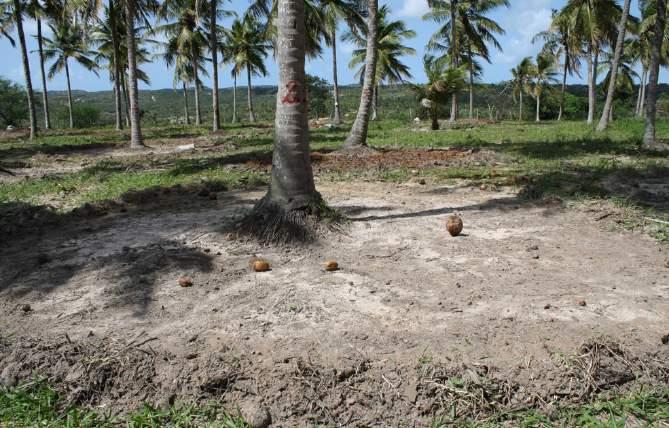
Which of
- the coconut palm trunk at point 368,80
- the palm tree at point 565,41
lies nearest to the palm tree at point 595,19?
the palm tree at point 565,41

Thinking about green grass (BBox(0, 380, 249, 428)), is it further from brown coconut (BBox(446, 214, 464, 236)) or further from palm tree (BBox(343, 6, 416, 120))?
palm tree (BBox(343, 6, 416, 120))

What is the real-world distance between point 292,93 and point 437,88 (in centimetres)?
1743

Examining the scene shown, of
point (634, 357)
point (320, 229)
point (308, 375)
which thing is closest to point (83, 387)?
point (308, 375)

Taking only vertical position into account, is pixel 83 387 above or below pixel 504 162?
below

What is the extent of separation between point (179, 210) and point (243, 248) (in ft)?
6.66

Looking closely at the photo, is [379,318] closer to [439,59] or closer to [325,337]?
[325,337]

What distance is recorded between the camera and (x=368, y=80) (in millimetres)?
12289

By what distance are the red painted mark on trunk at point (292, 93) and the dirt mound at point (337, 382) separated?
9.31 feet

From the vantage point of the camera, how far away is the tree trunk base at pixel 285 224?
16.7 feet

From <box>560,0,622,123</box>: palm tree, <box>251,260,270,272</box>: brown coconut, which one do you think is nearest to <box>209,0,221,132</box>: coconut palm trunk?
<box>560,0,622,123</box>: palm tree

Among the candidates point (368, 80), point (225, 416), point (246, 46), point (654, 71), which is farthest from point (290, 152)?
point (246, 46)

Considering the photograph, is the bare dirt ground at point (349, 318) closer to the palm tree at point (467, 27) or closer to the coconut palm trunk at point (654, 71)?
the coconut palm trunk at point (654, 71)

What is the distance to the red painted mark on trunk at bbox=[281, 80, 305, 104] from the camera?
5.19m

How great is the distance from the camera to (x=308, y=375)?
295 centimetres
